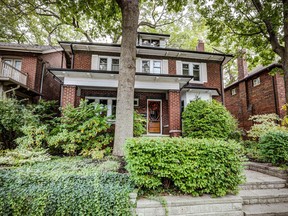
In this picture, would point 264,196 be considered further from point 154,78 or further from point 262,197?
point 154,78

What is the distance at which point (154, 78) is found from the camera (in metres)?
8.22

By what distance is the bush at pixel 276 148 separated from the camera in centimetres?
506

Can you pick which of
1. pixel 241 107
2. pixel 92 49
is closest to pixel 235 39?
pixel 241 107

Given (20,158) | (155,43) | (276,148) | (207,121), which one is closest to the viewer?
(20,158)

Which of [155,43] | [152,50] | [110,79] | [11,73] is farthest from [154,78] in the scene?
[11,73]

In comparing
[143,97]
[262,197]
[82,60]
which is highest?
[82,60]

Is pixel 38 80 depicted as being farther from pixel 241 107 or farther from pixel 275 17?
pixel 241 107

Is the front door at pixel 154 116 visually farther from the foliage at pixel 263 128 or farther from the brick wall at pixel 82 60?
the foliage at pixel 263 128

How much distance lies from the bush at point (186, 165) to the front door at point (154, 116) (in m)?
7.16

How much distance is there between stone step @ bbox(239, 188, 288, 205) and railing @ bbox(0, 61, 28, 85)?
13.5 metres

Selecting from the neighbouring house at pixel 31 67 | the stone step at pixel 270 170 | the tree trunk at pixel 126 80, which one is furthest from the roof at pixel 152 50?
the stone step at pixel 270 170

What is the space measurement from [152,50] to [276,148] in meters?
8.79

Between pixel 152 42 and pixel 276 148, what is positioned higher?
pixel 152 42

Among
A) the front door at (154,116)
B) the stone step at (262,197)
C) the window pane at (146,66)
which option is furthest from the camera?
the window pane at (146,66)
